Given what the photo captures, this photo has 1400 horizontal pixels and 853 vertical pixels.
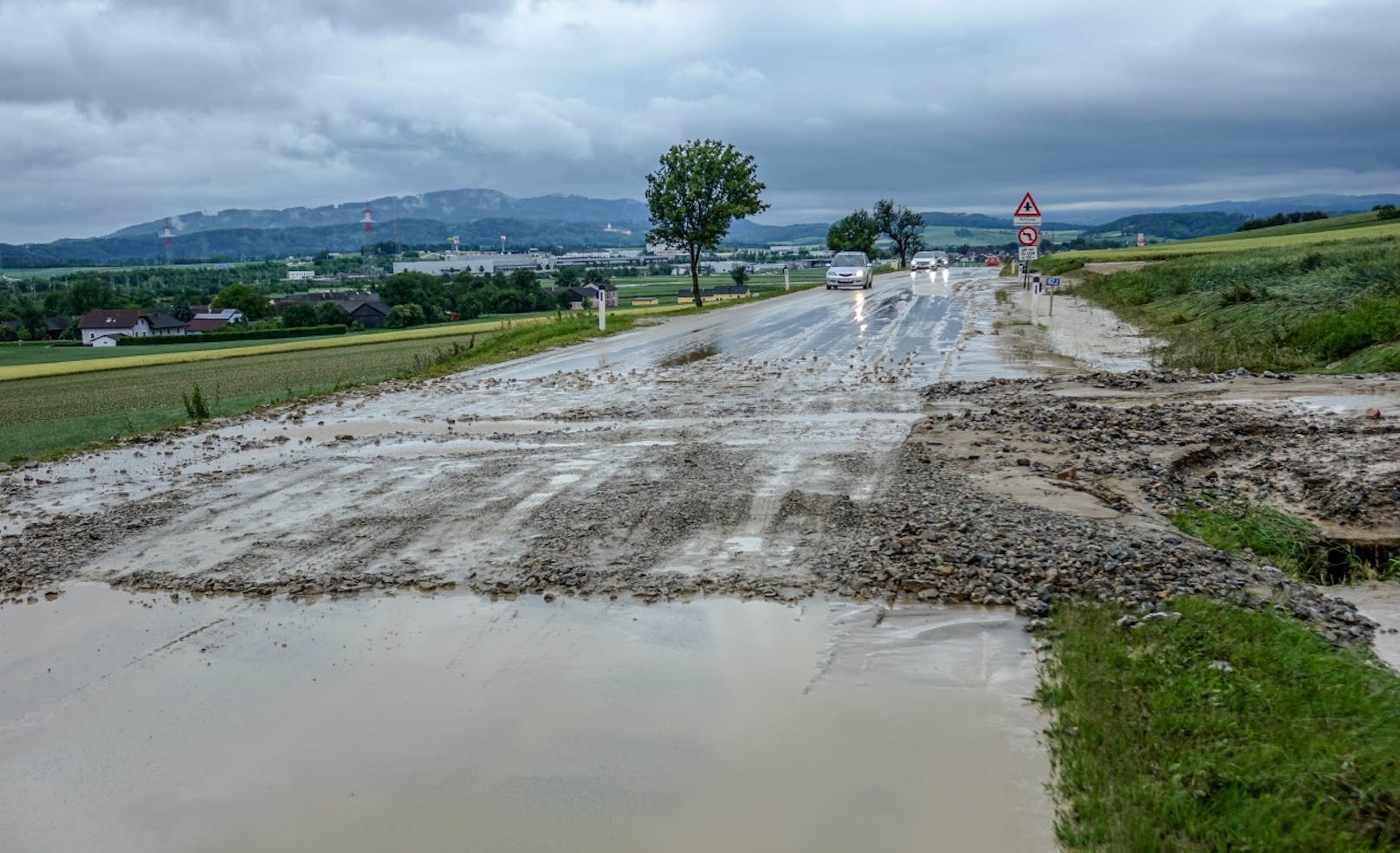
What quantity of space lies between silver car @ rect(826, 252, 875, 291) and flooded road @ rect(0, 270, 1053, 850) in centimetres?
3535

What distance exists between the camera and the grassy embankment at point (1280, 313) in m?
15.8

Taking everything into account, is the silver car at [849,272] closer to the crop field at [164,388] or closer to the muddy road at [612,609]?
the crop field at [164,388]

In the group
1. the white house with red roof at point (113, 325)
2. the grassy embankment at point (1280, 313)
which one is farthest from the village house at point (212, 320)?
the grassy embankment at point (1280, 313)

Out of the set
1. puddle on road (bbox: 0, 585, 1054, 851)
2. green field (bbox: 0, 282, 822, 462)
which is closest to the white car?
green field (bbox: 0, 282, 822, 462)

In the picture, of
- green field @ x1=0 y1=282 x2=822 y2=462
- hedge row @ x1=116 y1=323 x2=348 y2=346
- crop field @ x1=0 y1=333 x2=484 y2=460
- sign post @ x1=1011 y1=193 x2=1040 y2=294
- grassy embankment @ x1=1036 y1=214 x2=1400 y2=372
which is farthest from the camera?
hedge row @ x1=116 y1=323 x2=348 y2=346

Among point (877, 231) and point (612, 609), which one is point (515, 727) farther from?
point (877, 231)

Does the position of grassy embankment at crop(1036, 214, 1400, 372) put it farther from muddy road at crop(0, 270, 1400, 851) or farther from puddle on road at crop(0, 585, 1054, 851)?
puddle on road at crop(0, 585, 1054, 851)

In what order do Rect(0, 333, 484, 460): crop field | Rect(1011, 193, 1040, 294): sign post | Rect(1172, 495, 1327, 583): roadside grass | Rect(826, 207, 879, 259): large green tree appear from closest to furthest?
Rect(1172, 495, 1327, 583): roadside grass < Rect(0, 333, 484, 460): crop field < Rect(1011, 193, 1040, 294): sign post < Rect(826, 207, 879, 259): large green tree

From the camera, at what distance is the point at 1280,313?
773 inches

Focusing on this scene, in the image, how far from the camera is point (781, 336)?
24922 millimetres

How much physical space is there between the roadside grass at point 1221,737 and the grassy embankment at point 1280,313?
10.8m

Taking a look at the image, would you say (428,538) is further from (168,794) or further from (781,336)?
(781,336)

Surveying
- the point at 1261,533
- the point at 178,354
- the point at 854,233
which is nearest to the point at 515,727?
the point at 1261,533

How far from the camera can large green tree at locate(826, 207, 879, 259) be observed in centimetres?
8575
